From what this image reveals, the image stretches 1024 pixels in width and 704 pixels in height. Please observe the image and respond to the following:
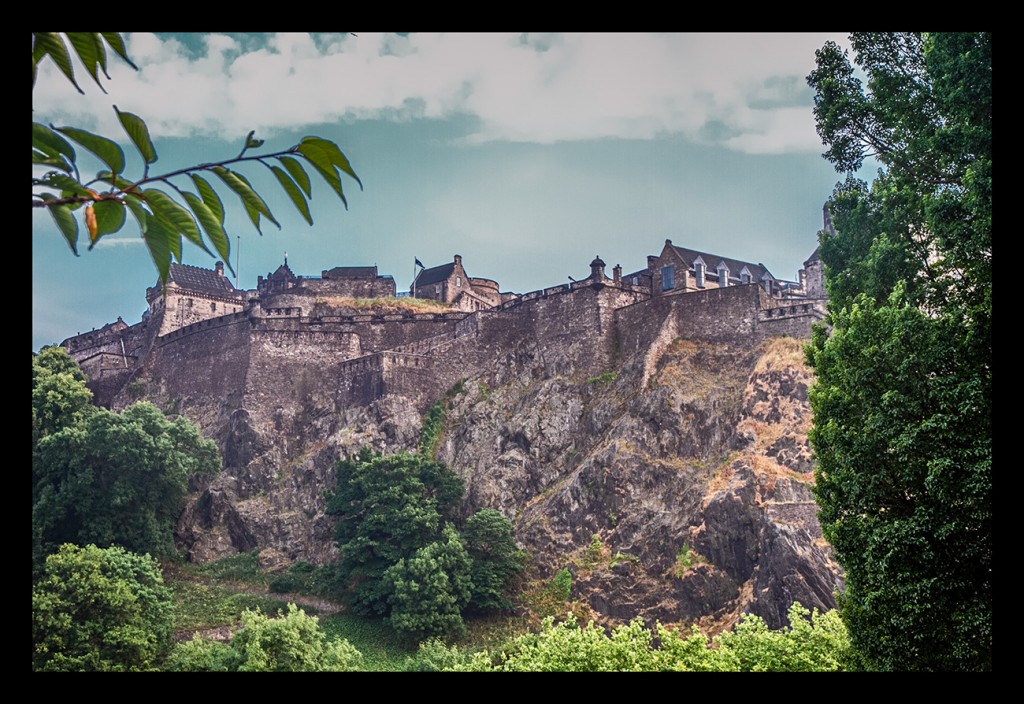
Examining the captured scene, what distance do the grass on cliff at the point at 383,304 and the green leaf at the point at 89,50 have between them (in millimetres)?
43240

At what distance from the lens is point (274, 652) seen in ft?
73.4

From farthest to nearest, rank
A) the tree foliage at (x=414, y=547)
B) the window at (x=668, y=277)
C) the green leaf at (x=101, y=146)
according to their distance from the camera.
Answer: the window at (x=668, y=277)
the tree foliage at (x=414, y=547)
the green leaf at (x=101, y=146)

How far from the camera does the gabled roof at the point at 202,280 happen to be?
52.2m

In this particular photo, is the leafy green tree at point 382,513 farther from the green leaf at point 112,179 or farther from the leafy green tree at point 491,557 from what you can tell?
the green leaf at point 112,179

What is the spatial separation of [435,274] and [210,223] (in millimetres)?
50417

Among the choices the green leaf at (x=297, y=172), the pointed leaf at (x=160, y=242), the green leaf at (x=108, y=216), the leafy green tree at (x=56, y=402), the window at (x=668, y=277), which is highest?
the window at (x=668, y=277)

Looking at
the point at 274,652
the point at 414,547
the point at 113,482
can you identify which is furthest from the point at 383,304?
the point at 274,652

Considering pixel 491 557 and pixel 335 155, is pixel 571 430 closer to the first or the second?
pixel 491 557

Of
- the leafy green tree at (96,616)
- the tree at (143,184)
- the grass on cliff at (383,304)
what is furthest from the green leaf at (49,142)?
the grass on cliff at (383,304)

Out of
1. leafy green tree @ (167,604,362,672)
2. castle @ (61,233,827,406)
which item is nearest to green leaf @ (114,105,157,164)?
leafy green tree @ (167,604,362,672)

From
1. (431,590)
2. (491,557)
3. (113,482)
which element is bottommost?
(431,590)

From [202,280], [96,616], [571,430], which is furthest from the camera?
[202,280]
